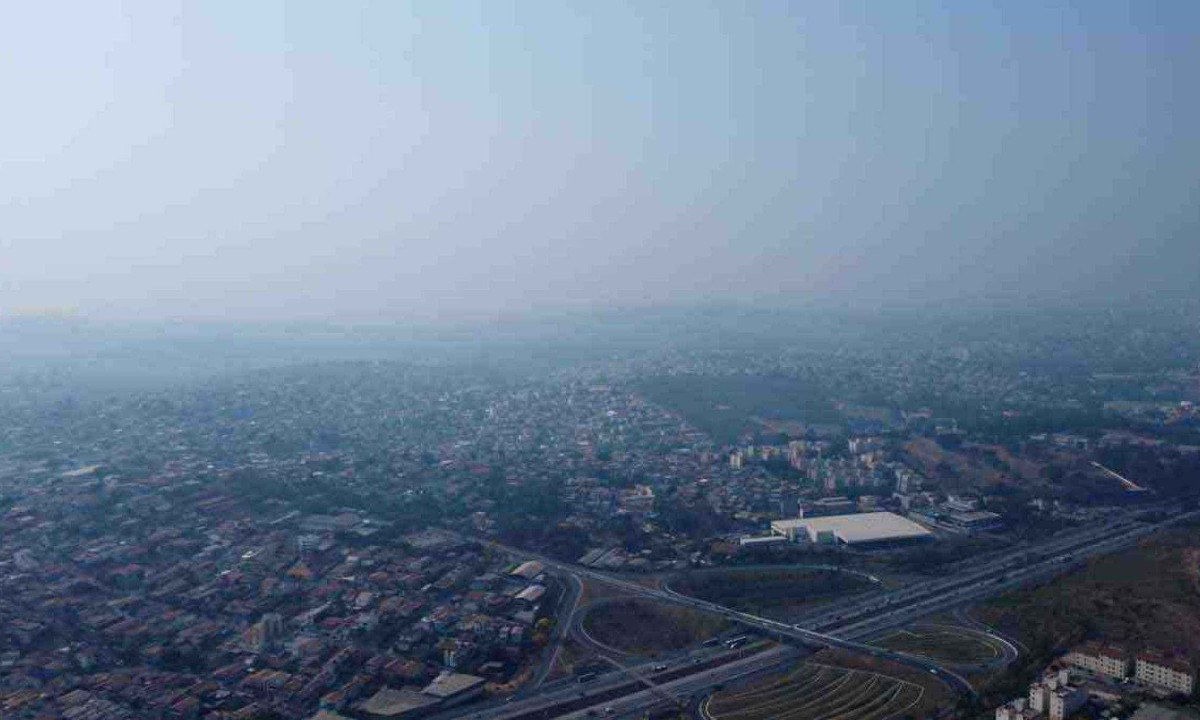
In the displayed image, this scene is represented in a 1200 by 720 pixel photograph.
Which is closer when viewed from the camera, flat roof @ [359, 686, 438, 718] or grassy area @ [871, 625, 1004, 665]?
flat roof @ [359, 686, 438, 718]

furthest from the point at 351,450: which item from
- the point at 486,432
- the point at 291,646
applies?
the point at 291,646

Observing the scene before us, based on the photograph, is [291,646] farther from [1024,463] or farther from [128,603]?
[1024,463]

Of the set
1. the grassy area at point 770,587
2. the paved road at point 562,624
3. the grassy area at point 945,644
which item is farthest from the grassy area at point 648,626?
the grassy area at point 945,644

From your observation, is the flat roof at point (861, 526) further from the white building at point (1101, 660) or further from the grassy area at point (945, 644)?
the white building at point (1101, 660)

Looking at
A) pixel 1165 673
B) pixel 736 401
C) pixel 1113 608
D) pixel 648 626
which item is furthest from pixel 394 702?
pixel 736 401

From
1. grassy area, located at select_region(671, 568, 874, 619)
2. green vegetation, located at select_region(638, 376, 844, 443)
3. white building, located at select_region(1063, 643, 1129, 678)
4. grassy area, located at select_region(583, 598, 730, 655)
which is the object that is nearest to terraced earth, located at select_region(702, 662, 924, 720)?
grassy area, located at select_region(583, 598, 730, 655)

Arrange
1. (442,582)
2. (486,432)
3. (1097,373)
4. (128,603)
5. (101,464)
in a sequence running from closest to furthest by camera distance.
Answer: (128,603) → (442,582) → (101,464) → (486,432) → (1097,373)

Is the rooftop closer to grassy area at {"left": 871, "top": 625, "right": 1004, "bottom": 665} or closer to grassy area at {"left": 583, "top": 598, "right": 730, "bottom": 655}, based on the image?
grassy area at {"left": 583, "top": 598, "right": 730, "bottom": 655}
